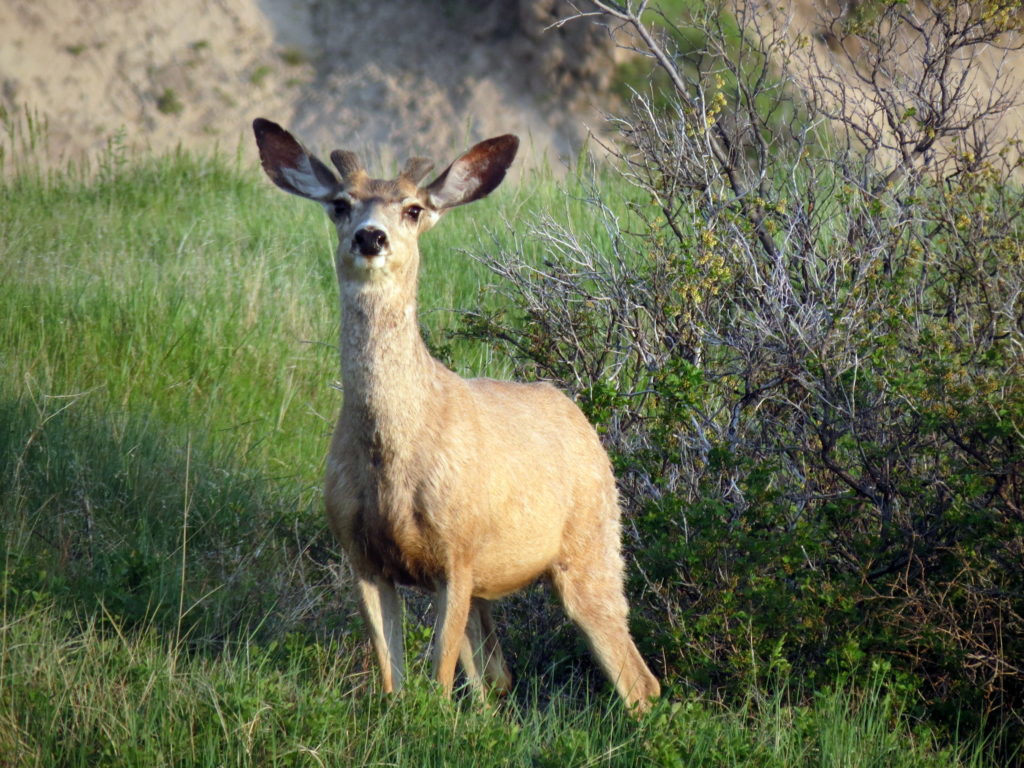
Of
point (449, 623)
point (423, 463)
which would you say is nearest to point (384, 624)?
point (449, 623)

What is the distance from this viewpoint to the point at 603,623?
5.93 metres

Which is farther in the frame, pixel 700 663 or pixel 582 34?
pixel 582 34

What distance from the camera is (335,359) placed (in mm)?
8883

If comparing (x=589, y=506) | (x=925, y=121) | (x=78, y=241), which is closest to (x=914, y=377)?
(x=589, y=506)

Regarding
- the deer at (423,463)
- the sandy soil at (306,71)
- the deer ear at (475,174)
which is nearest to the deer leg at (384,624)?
the deer at (423,463)

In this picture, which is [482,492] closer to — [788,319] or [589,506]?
[589,506]

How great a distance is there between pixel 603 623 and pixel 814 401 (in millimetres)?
1746

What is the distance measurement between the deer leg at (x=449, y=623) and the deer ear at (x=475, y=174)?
5.26ft

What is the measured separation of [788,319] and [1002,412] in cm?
135

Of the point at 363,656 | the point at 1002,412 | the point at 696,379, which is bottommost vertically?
the point at 363,656

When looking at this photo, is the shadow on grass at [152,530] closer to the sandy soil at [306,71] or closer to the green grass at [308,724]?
the green grass at [308,724]

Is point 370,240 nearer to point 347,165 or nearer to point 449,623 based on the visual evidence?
point 347,165

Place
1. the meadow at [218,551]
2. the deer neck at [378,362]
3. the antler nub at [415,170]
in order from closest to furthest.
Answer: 1. the meadow at [218,551]
2. the deer neck at [378,362]
3. the antler nub at [415,170]

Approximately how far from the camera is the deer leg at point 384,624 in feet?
17.0
